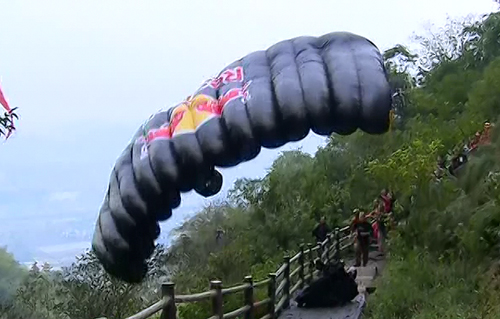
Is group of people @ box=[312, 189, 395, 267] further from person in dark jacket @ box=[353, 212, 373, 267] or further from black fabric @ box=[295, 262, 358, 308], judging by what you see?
black fabric @ box=[295, 262, 358, 308]

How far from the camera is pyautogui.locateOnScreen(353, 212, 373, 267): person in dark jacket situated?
15625 mm

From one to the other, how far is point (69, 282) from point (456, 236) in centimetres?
1133

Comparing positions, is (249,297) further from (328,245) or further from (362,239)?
(328,245)

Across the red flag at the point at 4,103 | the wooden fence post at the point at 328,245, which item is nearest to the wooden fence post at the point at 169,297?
the red flag at the point at 4,103

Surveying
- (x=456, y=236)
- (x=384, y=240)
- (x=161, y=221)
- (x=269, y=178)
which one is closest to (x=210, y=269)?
(x=384, y=240)

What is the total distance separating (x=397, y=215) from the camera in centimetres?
1805

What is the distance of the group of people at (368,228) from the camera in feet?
52.2

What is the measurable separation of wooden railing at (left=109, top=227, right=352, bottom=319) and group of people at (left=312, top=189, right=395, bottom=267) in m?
0.66

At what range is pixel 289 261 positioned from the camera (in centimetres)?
1262

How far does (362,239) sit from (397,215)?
7.35ft

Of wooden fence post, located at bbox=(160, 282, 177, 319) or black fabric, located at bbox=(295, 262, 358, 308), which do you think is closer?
wooden fence post, located at bbox=(160, 282, 177, 319)

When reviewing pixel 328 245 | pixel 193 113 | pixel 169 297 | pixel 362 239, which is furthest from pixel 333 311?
pixel 328 245

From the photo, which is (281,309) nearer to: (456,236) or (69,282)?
(456,236)

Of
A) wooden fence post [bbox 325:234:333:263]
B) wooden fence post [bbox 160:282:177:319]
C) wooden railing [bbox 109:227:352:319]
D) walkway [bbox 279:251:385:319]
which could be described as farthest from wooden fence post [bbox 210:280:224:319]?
wooden fence post [bbox 325:234:333:263]
